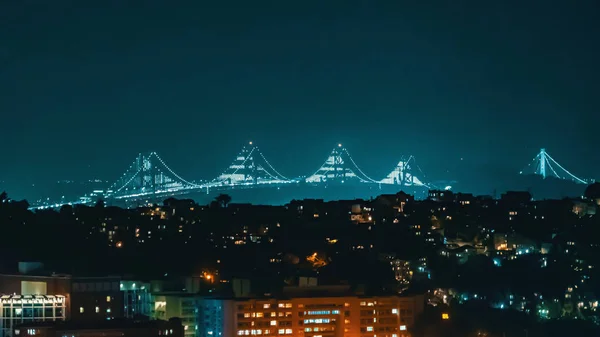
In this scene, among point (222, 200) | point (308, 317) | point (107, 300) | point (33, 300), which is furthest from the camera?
point (222, 200)

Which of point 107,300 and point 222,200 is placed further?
point 222,200

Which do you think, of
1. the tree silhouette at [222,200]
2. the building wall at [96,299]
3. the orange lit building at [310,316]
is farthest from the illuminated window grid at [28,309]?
the tree silhouette at [222,200]

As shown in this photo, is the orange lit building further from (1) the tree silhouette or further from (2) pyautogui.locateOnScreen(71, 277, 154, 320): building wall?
(1) the tree silhouette

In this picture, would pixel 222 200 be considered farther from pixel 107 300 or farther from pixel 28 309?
pixel 28 309

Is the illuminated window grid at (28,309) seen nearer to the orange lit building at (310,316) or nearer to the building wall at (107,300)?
the building wall at (107,300)

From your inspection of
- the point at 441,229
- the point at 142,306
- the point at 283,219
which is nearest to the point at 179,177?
the point at 283,219

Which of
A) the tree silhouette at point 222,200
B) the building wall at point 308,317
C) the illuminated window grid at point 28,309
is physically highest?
the tree silhouette at point 222,200

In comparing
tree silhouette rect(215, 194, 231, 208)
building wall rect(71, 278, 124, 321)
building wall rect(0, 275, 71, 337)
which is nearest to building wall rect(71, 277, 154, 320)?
building wall rect(71, 278, 124, 321)


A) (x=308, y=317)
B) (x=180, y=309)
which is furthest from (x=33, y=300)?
(x=308, y=317)

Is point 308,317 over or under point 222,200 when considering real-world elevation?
under

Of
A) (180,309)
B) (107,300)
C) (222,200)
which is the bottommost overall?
(180,309)

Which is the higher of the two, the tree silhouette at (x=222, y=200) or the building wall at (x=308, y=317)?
the tree silhouette at (x=222, y=200)

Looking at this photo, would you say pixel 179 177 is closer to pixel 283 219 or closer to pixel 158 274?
pixel 283 219
